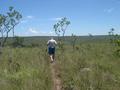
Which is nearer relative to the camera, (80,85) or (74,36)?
Answer: (80,85)

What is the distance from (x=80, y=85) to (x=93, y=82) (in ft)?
1.56

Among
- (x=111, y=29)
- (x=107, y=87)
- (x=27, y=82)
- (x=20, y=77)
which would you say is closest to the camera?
(x=107, y=87)

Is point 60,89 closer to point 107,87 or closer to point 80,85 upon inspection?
point 80,85

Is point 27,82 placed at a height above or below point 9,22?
below

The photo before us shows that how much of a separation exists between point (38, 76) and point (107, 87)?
2938 mm

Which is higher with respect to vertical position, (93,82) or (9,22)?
(9,22)

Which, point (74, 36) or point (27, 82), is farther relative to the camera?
point (74, 36)

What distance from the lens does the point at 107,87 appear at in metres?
7.89

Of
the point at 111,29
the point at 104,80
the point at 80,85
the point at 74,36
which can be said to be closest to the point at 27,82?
the point at 80,85

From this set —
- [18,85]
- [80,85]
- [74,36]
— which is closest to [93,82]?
[80,85]

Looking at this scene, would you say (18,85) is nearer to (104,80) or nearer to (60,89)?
(60,89)

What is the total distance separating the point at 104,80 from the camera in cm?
871

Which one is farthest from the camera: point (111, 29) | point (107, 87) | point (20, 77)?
point (111, 29)

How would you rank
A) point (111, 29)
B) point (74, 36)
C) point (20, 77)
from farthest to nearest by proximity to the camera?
point (74, 36) → point (111, 29) → point (20, 77)
